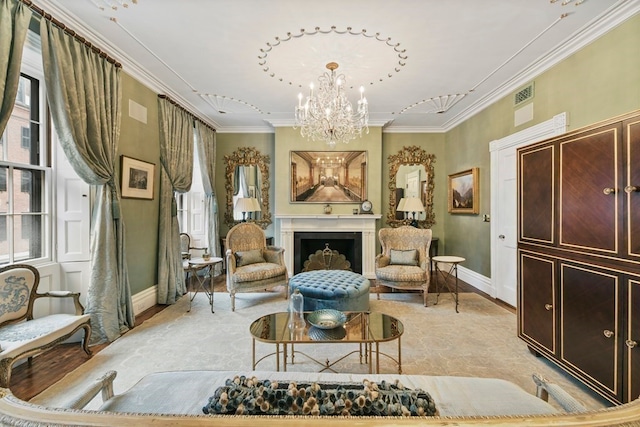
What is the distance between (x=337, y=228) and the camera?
5.66 m

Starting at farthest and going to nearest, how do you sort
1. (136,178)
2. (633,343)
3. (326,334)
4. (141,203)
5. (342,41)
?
1. (141,203)
2. (136,178)
3. (342,41)
4. (326,334)
5. (633,343)

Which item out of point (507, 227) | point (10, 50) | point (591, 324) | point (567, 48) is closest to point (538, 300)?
point (591, 324)

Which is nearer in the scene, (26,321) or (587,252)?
(587,252)

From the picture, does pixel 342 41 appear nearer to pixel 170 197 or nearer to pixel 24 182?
pixel 170 197

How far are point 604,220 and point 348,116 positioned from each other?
2.49 meters

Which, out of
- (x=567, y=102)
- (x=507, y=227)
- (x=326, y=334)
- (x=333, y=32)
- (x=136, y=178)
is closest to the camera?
(x=326, y=334)

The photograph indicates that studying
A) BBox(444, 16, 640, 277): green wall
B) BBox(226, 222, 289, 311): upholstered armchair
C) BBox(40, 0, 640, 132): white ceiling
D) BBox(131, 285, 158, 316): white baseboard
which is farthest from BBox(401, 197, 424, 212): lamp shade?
BBox(131, 285, 158, 316): white baseboard

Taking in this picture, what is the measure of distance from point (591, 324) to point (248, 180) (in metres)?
5.49

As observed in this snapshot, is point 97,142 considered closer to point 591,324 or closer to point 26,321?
point 26,321

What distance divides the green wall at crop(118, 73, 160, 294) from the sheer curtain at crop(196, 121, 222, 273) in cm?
134

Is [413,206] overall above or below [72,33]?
below

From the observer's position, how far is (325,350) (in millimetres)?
2764

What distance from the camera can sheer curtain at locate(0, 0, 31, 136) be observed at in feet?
6.55

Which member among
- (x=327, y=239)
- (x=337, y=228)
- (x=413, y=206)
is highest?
(x=413, y=206)
